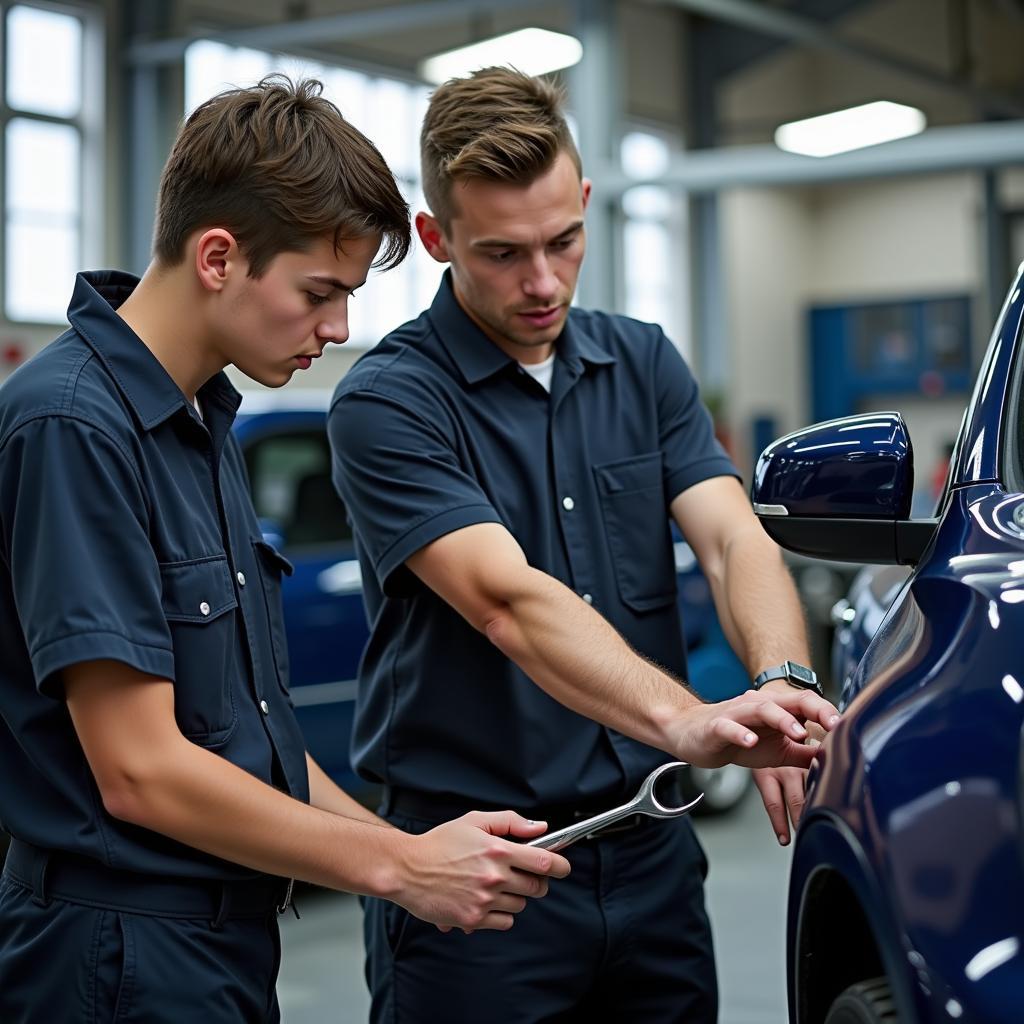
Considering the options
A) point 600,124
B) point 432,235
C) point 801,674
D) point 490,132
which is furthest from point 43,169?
point 801,674

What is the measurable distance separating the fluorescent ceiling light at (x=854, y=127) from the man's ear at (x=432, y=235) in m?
13.5

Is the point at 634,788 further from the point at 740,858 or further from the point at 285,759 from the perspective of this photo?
the point at 740,858

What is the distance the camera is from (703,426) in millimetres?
2250

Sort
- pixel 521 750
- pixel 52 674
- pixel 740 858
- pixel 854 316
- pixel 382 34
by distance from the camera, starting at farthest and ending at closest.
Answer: pixel 854 316 < pixel 382 34 < pixel 740 858 < pixel 521 750 < pixel 52 674

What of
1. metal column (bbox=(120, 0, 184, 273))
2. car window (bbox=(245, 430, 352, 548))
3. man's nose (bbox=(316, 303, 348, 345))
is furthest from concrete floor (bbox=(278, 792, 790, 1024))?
metal column (bbox=(120, 0, 184, 273))

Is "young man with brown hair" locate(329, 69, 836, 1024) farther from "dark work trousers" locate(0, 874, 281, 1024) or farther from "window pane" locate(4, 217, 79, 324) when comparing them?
"window pane" locate(4, 217, 79, 324)

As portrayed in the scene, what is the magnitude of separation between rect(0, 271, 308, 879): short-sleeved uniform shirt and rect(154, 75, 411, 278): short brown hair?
132mm

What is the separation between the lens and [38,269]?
10422 millimetres

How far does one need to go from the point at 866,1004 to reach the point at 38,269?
392 inches

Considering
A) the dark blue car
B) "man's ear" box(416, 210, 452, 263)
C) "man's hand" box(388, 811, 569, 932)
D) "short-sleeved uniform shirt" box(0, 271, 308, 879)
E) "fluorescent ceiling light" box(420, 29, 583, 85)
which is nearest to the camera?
the dark blue car

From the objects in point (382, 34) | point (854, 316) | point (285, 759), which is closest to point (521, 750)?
point (285, 759)

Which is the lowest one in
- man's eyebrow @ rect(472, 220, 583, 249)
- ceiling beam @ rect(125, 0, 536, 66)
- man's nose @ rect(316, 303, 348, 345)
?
man's nose @ rect(316, 303, 348, 345)

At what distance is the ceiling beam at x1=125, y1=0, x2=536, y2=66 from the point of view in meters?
8.52

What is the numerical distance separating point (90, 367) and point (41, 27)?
32.5 feet
